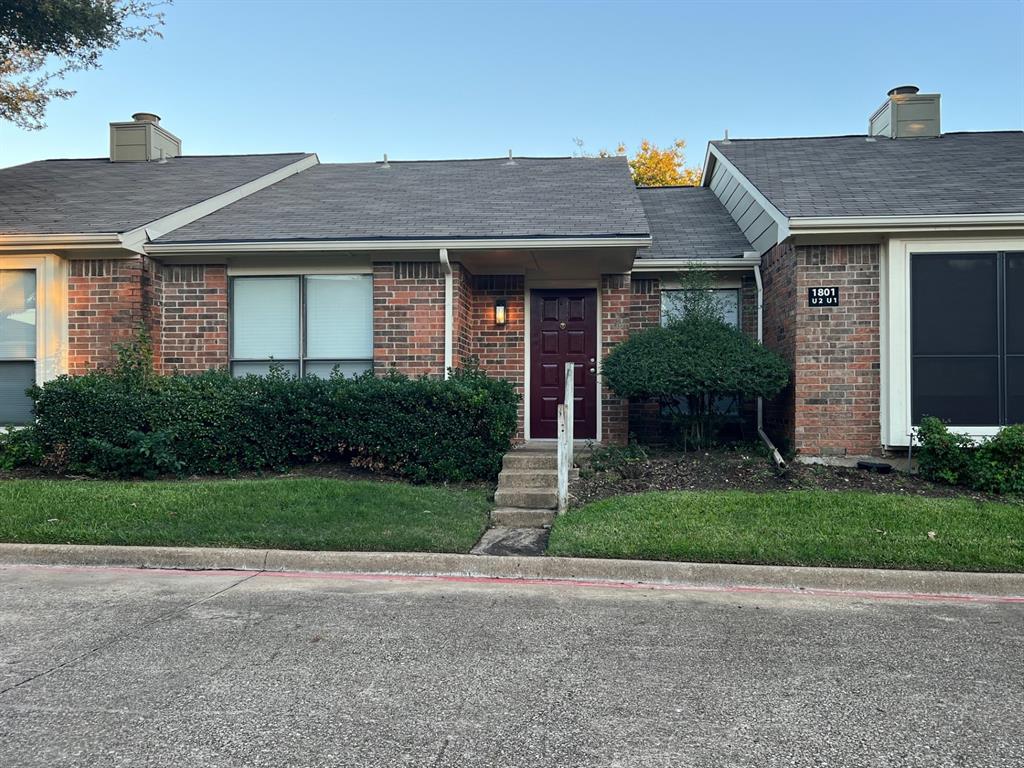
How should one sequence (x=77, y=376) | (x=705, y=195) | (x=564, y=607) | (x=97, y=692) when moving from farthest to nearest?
(x=705, y=195), (x=77, y=376), (x=564, y=607), (x=97, y=692)

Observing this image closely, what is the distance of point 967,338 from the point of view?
8398 millimetres

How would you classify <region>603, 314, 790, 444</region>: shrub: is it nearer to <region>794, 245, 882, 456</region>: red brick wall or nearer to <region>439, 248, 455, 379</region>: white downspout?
<region>794, 245, 882, 456</region>: red brick wall

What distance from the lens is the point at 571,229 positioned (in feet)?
30.6

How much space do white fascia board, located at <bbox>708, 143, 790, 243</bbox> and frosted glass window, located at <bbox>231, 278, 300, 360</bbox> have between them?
6.14 m

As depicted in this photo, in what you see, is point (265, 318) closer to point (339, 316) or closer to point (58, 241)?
point (339, 316)

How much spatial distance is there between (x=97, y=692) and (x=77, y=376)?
6.72 m

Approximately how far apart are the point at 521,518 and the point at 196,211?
676cm

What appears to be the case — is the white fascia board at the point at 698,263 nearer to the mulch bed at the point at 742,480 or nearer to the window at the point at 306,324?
the mulch bed at the point at 742,480

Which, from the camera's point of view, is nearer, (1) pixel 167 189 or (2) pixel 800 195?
(2) pixel 800 195

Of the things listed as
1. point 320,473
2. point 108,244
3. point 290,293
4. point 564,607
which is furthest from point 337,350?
point 564,607

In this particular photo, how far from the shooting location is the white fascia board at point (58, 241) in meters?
9.12

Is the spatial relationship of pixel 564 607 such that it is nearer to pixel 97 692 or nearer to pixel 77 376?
pixel 97 692

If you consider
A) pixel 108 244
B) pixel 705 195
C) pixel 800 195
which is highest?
pixel 705 195

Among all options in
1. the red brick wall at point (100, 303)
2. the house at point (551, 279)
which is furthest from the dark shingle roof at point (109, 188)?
the red brick wall at point (100, 303)
